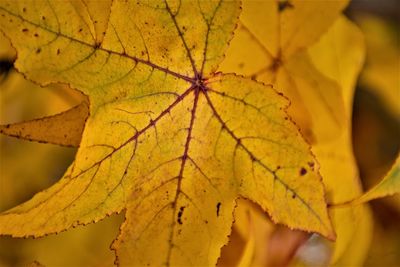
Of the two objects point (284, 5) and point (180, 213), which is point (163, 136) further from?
point (284, 5)

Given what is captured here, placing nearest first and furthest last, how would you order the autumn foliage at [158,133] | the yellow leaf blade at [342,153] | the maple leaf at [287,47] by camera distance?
the autumn foliage at [158,133] → the maple leaf at [287,47] → the yellow leaf blade at [342,153]

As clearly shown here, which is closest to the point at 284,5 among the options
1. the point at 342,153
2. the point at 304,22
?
the point at 304,22

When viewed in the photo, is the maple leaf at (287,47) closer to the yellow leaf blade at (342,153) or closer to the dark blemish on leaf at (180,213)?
the yellow leaf blade at (342,153)

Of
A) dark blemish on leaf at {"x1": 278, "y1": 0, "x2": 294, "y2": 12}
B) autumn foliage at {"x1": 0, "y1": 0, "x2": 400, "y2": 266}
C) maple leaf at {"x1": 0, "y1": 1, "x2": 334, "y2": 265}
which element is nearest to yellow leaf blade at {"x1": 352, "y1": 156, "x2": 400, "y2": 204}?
autumn foliage at {"x1": 0, "y1": 0, "x2": 400, "y2": 266}

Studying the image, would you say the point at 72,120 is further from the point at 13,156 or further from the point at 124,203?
the point at 13,156

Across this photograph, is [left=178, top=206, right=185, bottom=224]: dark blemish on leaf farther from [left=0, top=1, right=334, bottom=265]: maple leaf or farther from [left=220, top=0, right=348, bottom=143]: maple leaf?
[left=220, top=0, right=348, bottom=143]: maple leaf

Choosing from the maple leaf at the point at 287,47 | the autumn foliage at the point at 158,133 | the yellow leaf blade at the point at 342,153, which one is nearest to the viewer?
the autumn foliage at the point at 158,133

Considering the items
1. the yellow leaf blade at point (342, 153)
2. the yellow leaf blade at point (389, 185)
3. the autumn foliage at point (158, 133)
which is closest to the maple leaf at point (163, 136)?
the autumn foliage at point (158, 133)
